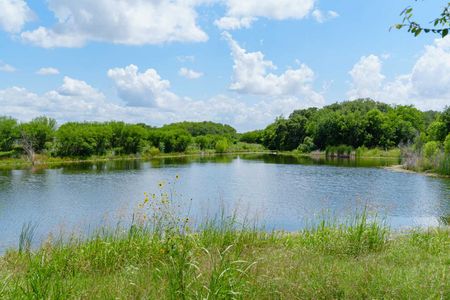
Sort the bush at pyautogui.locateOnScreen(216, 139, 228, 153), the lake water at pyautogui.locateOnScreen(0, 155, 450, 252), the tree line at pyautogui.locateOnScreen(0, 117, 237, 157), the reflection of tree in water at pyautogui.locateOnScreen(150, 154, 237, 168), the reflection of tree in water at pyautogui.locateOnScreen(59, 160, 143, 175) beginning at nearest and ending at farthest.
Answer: the lake water at pyautogui.locateOnScreen(0, 155, 450, 252) → the reflection of tree in water at pyautogui.locateOnScreen(59, 160, 143, 175) → the reflection of tree in water at pyautogui.locateOnScreen(150, 154, 237, 168) → the tree line at pyautogui.locateOnScreen(0, 117, 237, 157) → the bush at pyautogui.locateOnScreen(216, 139, 228, 153)

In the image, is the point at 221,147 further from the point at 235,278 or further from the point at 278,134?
the point at 235,278

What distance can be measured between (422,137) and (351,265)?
45794 millimetres

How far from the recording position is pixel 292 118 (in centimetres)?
9688

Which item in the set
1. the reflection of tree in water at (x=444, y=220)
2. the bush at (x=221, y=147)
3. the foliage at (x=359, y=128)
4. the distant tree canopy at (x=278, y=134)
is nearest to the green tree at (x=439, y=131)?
the distant tree canopy at (x=278, y=134)

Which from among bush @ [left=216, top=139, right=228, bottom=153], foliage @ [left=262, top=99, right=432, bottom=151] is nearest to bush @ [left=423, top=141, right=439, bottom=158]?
foliage @ [left=262, top=99, right=432, bottom=151]

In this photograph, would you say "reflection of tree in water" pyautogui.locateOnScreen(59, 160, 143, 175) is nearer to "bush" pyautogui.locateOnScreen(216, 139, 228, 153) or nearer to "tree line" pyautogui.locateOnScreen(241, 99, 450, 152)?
"tree line" pyautogui.locateOnScreen(241, 99, 450, 152)

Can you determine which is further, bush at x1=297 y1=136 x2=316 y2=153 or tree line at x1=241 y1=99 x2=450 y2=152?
bush at x1=297 y1=136 x2=316 y2=153

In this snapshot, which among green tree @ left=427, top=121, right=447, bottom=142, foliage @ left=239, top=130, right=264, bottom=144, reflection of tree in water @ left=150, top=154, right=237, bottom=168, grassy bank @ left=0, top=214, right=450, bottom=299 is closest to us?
grassy bank @ left=0, top=214, right=450, bottom=299

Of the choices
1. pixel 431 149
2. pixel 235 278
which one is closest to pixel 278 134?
pixel 431 149

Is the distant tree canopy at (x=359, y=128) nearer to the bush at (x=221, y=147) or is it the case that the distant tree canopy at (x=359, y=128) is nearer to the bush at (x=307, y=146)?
the bush at (x=307, y=146)

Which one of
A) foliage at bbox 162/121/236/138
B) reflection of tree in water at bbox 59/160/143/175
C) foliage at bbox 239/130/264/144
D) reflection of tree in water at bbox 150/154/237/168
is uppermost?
foliage at bbox 162/121/236/138

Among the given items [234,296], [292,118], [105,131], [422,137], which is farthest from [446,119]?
[292,118]

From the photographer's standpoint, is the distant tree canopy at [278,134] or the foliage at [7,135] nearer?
the foliage at [7,135]

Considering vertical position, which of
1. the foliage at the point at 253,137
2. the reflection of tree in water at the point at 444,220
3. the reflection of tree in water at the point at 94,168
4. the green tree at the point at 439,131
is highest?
→ the foliage at the point at 253,137
